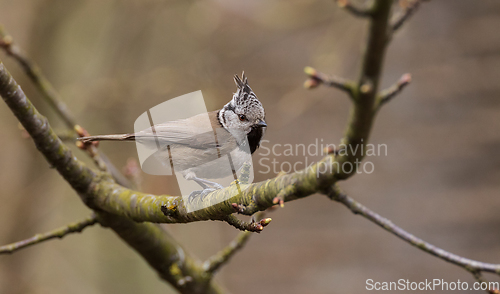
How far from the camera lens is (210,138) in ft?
6.81

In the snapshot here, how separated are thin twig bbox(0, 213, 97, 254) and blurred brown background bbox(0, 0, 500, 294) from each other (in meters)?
1.50

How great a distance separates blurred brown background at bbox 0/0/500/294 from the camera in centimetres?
377

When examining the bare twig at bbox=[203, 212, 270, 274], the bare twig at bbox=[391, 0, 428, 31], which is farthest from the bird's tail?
the bare twig at bbox=[391, 0, 428, 31]

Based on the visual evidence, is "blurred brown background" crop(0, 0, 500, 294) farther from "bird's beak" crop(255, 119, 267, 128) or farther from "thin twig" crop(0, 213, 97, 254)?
"thin twig" crop(0, 213, 97, 254)

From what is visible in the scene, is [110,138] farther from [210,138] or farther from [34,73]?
[34,73]

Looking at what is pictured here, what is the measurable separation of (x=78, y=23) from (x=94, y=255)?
3002 millimetres

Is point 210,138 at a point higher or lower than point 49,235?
higher

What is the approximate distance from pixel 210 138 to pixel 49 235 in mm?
941

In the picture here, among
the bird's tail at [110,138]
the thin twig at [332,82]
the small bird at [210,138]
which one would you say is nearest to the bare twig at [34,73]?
the small bird at [210,138]

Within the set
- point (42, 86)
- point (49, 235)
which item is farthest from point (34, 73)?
point (49, 235)

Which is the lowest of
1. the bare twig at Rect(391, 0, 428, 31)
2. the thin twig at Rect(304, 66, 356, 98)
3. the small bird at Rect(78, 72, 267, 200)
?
the small bird at Rect(78, 72, 267, 200)

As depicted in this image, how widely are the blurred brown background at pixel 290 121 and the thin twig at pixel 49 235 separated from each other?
1499 mm

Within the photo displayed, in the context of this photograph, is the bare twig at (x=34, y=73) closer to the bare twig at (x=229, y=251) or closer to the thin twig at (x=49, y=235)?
the thin twig at (x=49, y=235)

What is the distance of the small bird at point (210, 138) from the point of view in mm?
1939
